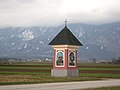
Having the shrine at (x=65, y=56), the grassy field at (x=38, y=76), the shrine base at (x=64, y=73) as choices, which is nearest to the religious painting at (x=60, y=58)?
the shrine at (x=65, y=56)

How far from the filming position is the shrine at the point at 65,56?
49219 millimetres

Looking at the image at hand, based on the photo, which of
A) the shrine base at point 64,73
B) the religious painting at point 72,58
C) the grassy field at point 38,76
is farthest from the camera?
the religious painting at point 72,58

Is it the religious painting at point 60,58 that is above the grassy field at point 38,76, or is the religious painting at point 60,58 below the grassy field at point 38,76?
above

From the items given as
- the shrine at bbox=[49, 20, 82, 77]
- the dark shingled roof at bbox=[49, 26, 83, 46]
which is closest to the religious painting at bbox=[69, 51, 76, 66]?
the shrine at bbox=[49, 20, 82, 77]

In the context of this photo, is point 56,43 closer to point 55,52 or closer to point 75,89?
point 55,52

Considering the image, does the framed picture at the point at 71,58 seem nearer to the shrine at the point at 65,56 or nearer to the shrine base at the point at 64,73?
the shrine at the point at 65,56

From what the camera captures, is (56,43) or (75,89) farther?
(56,43)

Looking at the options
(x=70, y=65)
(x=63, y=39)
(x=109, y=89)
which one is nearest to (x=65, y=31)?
(x=63, y=39)

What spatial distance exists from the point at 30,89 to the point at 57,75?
23.5 metres

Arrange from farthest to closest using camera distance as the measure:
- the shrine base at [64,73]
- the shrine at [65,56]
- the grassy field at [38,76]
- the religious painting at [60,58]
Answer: the religious painting at [60,58] → the shrine at [65,56] → the shrine base at [64,73] → the grassy field at [38,76]

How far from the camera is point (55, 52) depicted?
50219 millimetres

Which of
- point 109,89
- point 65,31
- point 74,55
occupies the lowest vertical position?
point 109,89

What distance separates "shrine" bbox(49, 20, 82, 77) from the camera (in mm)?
49219

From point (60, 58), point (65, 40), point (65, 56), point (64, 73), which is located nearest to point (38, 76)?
point (64, 73)
